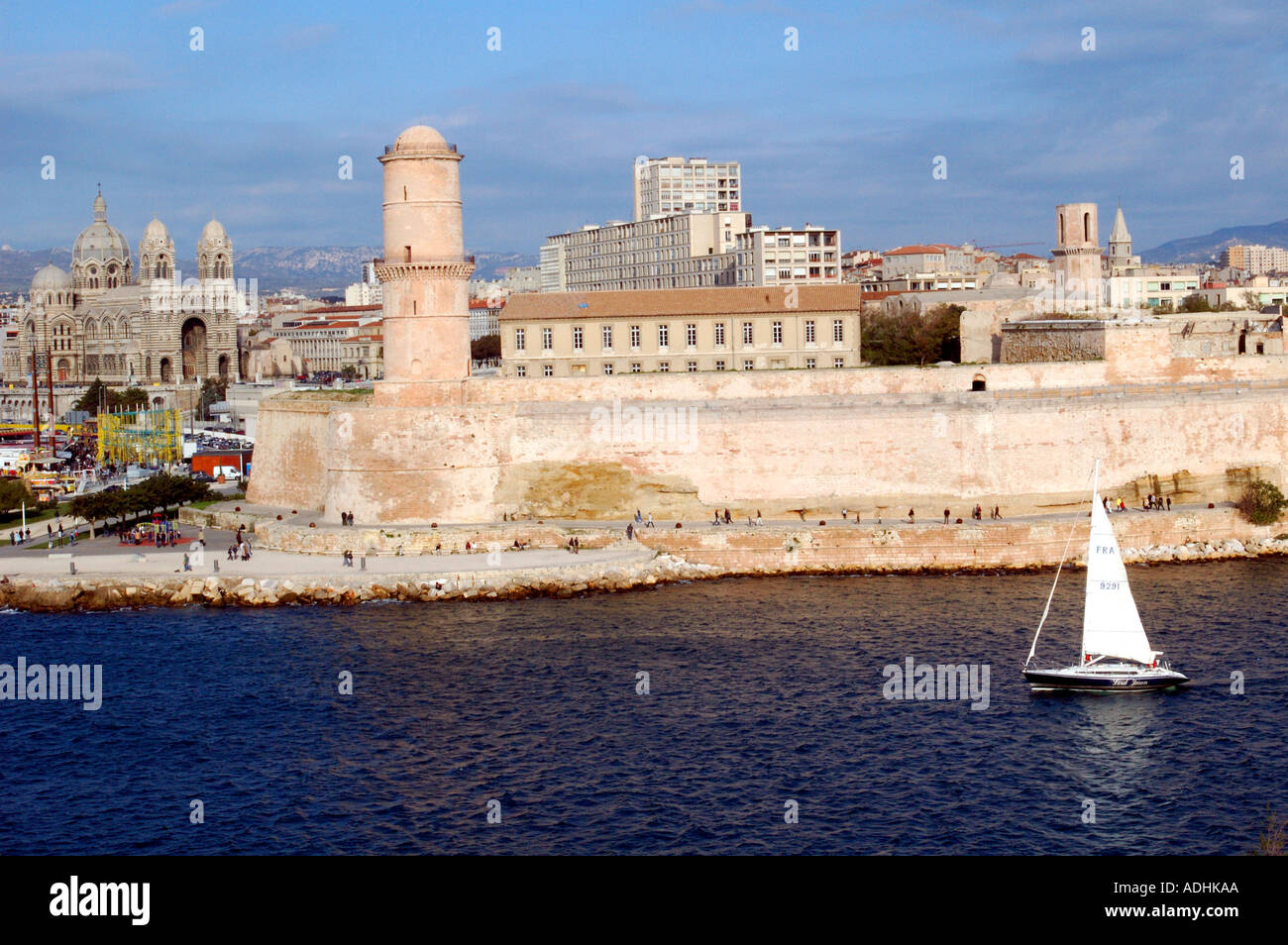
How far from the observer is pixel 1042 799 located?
18.3 meters

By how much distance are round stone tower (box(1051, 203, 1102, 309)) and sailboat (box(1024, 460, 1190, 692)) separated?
38.9 metres

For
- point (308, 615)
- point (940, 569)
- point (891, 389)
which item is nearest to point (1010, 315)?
point (891, 389)

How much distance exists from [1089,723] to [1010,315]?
29.8 meters

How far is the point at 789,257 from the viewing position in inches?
2972

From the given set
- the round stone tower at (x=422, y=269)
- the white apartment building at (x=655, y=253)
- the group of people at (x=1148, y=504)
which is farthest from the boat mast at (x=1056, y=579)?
the white apartment building at (x=655, y=253)

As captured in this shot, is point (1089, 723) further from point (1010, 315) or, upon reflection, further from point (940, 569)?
point (1010, 315)

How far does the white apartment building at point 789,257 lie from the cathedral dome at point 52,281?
70.8 metres

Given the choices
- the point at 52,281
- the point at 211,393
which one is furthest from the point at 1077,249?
the point at 52,281

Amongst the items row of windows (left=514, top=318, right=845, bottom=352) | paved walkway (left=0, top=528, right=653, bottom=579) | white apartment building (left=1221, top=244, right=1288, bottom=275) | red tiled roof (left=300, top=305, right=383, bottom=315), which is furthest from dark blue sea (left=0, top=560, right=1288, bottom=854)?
white apartment building (left=1221, top=244, right=1288, bottom=275)

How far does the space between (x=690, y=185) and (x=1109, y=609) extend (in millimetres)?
89791

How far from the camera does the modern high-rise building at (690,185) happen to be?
4306 inches

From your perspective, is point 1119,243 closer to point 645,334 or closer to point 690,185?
point 690,185

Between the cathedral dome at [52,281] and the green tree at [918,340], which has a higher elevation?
the cathedral dome at [52,281]

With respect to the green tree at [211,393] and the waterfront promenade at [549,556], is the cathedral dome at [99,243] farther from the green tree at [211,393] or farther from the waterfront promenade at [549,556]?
the waterfront promenade at [549,556]
